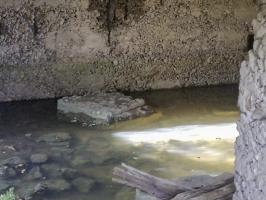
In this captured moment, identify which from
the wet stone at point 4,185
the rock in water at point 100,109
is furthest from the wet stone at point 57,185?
the rock in water at point 100,109

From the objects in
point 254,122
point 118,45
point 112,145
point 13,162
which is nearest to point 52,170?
point 13,162

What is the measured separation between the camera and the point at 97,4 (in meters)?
6.88

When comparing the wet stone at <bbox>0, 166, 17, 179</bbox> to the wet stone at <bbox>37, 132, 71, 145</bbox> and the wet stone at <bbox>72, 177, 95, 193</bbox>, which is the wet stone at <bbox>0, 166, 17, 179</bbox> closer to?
the wet stone at <bbox>72, 177, 95, 193</bbox>

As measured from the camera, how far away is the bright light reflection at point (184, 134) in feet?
17.4

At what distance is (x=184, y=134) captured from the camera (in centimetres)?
546

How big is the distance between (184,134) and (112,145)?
2.74 ft

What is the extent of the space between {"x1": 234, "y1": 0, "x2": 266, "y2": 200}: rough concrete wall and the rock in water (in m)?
3.39

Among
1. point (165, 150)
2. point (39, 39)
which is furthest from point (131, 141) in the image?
point (39, 39)

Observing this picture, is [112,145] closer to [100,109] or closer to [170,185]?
[100,109]

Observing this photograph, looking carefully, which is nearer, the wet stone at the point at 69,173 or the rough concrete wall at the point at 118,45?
the wet stone at the point at 69,173

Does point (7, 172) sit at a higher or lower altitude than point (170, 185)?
lower

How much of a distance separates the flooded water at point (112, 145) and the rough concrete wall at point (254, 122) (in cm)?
161

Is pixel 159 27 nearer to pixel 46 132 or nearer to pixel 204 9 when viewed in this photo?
pixel 204 9

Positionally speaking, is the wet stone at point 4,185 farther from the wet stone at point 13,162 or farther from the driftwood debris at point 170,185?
the driftwood debris at point 170,185
